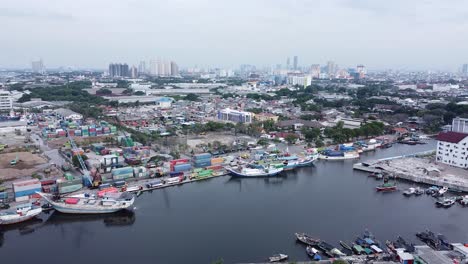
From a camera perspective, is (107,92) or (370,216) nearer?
(370,216)

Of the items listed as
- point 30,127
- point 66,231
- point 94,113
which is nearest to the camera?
point 66,231

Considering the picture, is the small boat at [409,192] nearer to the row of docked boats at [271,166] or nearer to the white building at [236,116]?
the row of docked boats at [271,166]

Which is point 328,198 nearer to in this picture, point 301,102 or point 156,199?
point 156,199

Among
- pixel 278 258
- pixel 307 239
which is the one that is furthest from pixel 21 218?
pixel 307 239

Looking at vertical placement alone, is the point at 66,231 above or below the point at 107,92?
below

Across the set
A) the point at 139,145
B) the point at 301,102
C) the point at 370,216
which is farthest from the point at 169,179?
the point at 301,102

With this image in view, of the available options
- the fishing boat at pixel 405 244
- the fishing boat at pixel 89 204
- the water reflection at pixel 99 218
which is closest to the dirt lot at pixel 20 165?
the fishing boat at pixel 89 204

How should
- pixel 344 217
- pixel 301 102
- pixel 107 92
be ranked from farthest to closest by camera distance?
pixel 107 92
pixel 301 102
pixel 344 217

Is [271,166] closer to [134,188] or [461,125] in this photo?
[134,188]
